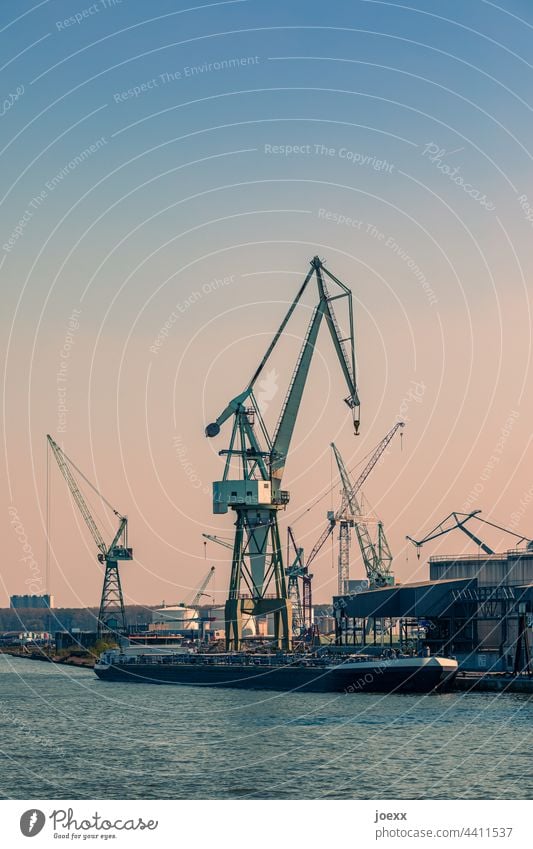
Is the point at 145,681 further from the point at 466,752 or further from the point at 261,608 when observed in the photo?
the point at 466,752

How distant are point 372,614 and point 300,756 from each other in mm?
71899

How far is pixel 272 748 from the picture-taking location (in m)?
64.3

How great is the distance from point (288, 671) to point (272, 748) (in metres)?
55.1

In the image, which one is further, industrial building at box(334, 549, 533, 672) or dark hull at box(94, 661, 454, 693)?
industrial building at box(334, 549, 533, 672)

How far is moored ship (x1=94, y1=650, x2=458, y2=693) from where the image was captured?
105875 mm

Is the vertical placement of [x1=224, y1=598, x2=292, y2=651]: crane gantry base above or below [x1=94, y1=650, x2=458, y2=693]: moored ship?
above

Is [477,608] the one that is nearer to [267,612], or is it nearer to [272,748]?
[267,612]
